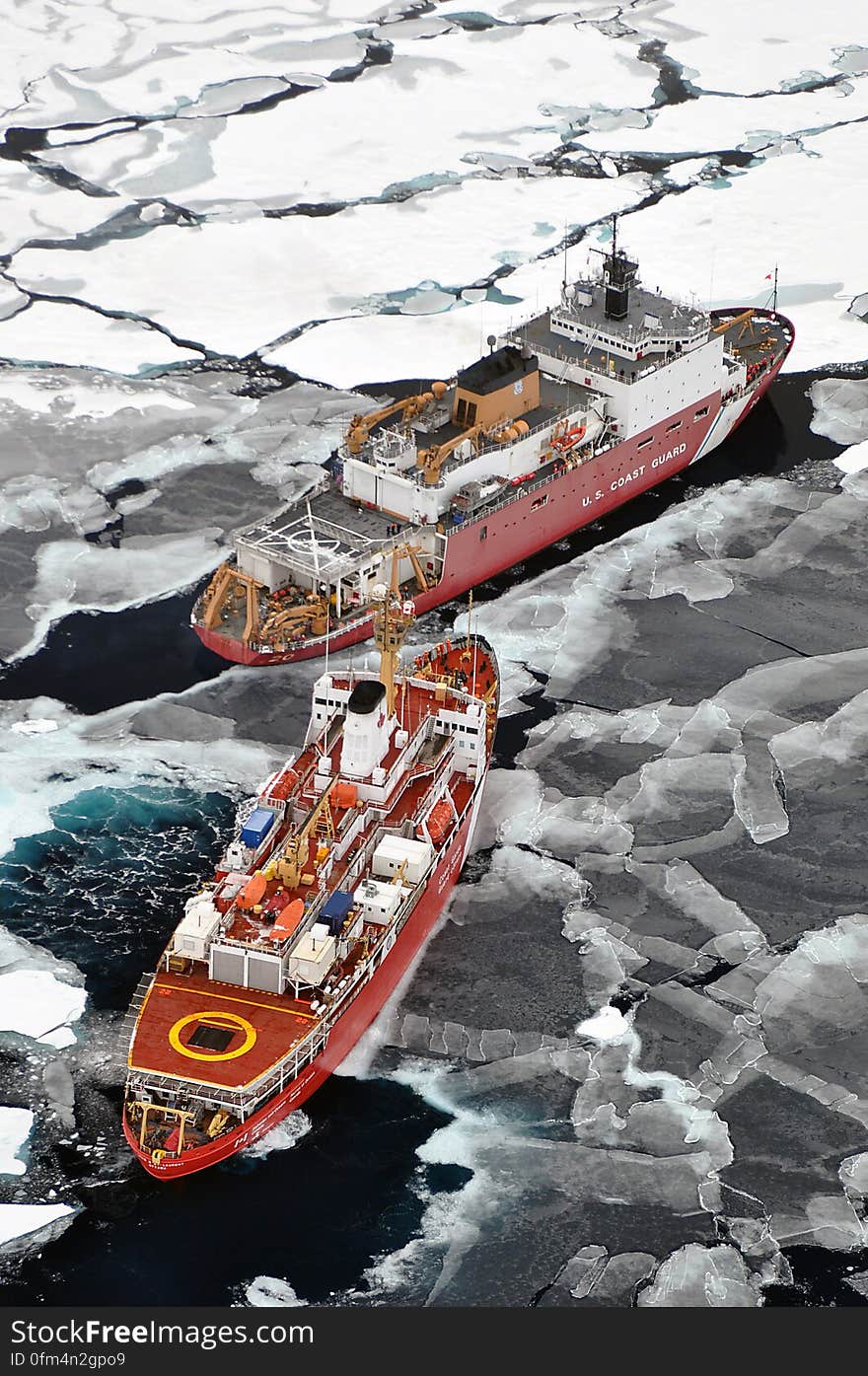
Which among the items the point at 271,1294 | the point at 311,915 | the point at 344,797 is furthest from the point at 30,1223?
the point at 344,797

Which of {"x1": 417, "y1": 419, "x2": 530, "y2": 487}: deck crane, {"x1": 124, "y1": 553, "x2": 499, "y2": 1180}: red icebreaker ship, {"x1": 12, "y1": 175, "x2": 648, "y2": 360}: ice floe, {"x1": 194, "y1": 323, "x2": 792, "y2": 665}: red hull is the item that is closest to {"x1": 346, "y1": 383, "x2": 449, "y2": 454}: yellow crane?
{"x1": 417, "y1": 419, "x2": 530, "y2": 487}: deck crane

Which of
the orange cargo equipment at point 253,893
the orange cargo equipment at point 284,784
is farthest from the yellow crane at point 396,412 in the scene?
the orange cargo equipment at point 253,893

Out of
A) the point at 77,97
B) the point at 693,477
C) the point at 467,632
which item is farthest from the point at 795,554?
the point at 77,97

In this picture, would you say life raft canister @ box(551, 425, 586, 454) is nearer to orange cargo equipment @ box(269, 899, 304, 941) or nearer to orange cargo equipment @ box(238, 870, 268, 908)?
orange cargo equipment @ box(238, 870, 268, 908)

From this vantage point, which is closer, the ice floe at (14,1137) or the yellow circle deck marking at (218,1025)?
the ice floe at (14,1137)

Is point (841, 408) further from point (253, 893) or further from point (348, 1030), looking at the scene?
point (348, 1030)

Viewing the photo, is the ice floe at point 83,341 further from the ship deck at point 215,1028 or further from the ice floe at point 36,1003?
the ship deck at point 215,1028

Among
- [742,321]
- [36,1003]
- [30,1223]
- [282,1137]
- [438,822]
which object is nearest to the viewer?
[30,1223]
